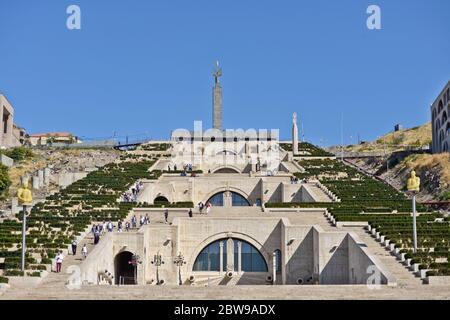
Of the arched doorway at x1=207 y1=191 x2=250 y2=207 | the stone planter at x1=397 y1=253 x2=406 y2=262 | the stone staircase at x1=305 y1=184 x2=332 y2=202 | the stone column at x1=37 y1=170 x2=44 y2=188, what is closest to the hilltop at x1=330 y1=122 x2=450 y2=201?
the stone staircase at x1=305 y1=184 x2=332 y2=202

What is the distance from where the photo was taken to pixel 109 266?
130ft

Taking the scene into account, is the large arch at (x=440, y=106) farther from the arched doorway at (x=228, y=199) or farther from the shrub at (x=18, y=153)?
the shrub at (x=18, y=153)

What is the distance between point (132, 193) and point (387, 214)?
21.9m

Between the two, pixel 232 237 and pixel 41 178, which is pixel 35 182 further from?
pixel 232 237

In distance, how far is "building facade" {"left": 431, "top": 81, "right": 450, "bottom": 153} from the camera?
82.7 meters

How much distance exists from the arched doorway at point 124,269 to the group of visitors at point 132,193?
13.5 metres

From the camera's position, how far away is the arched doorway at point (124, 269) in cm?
4126

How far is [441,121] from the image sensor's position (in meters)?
86.3

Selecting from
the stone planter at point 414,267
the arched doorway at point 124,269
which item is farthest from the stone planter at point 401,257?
the arched doorway at point 124,269

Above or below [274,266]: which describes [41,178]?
above

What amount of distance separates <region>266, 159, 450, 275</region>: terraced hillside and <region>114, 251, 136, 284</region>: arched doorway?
12848mm

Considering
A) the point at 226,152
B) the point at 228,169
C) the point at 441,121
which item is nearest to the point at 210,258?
the point at 228,169
